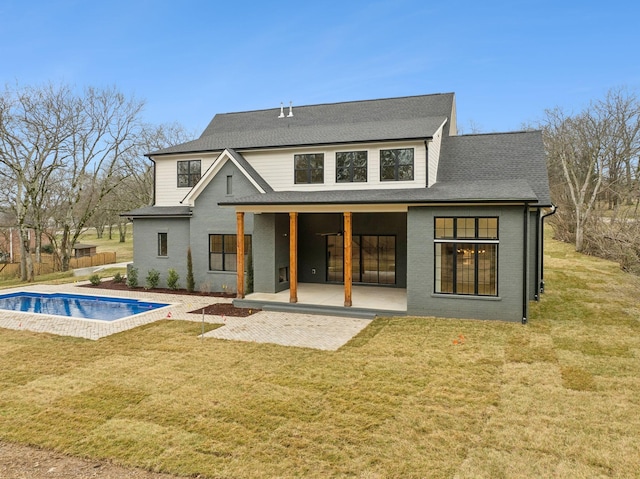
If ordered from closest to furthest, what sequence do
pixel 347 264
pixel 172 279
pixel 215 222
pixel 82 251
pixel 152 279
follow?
pixel 347 264, pixel 215 222, pixel 172 279, pixel 152 279, pixel 82 251

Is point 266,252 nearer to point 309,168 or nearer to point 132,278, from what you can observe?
point 309,168

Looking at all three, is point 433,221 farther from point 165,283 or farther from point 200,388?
point 165,283

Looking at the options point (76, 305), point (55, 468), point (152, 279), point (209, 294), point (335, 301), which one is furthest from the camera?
point (152, 279)

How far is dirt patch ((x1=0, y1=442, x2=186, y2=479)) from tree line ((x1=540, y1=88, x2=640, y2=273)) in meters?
30.6

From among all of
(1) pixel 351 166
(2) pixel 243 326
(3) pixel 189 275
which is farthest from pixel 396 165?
(3) pixel 189 275

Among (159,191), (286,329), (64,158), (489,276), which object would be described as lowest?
(286,329)

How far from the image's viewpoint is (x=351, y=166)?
15.8 meters

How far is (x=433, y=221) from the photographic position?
491 inches

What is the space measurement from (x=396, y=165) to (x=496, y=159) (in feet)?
14.3

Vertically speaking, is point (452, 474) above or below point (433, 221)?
below

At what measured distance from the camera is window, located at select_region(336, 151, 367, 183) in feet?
51.3

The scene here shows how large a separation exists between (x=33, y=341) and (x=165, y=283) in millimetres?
8259

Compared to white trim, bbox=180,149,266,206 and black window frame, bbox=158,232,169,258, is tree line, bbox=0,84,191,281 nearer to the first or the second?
black window frame, bbox=158,232,169,258

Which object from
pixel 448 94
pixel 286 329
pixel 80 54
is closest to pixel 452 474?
pixel 286 329
